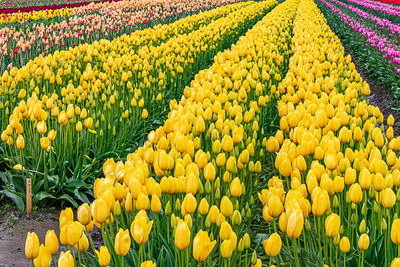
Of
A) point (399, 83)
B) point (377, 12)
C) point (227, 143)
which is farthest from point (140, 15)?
point (377, 12)

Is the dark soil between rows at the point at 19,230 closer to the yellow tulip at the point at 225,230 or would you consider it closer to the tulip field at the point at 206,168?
the tulip field at the point at 206,168

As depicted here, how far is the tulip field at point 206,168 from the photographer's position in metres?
1.70

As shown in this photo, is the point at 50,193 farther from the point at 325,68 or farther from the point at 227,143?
the point at 325,68

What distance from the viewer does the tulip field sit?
170 cm

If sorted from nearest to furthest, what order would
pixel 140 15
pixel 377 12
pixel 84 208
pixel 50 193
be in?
pixel 84 208 → pixel 50 193 → pixel 140 15 → pixel 377 12

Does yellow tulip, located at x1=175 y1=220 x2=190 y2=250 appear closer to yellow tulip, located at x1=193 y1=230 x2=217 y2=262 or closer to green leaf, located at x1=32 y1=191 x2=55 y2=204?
yellow tulip, located at x1=193 y1=230 x2=217 y2=262

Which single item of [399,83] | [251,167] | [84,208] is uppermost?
[84,208]

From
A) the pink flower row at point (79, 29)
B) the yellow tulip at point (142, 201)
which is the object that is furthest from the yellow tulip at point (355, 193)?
the pink flower row at point (79, 29)

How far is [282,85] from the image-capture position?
4398 mm

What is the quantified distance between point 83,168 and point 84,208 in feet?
7.43

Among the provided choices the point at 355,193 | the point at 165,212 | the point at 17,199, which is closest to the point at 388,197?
the point at 355,193

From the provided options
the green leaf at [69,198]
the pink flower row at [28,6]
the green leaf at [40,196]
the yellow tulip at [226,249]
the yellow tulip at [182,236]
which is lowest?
the green leaf at [69,198]

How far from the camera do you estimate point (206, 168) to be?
2.11m

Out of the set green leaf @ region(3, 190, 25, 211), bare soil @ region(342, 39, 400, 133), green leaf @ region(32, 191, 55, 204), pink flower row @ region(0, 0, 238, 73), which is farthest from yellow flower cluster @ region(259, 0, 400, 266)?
pink flower row @ region(0, 0, 238, 73)
